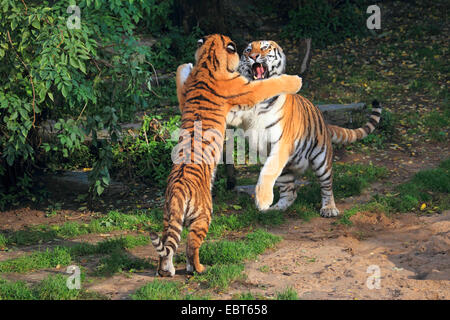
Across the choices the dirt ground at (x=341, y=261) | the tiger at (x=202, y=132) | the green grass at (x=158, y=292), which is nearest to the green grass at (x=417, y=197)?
the dirt ground at (x=341, y=261)

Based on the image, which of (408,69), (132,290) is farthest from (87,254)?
(408,69)

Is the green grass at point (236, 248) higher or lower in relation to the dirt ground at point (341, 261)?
higher

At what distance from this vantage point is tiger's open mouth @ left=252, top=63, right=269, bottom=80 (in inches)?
239

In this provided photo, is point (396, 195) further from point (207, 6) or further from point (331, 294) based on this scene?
point (207, 6)

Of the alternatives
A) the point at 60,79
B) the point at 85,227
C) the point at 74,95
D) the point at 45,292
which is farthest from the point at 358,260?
the point at 74,95

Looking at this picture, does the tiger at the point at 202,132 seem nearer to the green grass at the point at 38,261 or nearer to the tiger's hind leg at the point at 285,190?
the green grass at the point at 38,261

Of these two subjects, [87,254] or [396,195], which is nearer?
[87,254]

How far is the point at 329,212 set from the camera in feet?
21.7

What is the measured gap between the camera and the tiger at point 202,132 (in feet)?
15.4

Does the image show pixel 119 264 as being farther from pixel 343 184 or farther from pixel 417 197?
pixel 417 197

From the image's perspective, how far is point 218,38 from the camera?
529cm

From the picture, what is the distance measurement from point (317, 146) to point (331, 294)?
243cm

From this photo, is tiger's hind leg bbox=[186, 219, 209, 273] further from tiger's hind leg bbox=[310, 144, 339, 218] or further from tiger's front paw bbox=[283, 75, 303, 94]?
tiger's hind leg bbox=[310, 144, 339, 218]

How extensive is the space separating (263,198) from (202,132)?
96 centimetres
